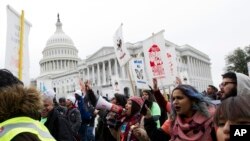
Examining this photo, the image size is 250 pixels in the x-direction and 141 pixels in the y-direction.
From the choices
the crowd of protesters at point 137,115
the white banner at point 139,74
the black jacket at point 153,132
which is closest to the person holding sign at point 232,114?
the crowd of protesters at point 137,115

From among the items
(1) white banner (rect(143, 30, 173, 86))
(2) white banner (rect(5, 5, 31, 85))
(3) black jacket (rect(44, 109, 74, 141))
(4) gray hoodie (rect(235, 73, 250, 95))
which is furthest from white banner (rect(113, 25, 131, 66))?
(4) gray hoodie (rect(235, 73, 250, 95))

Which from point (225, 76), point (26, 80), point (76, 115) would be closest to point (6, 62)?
point (26, 80)

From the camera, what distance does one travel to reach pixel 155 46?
11.4m

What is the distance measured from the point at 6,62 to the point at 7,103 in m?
4.63

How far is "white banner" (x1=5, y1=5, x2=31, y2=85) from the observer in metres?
6.29

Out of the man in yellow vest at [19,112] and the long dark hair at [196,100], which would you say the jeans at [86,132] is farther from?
→ the man in yellow vest at [19,112]

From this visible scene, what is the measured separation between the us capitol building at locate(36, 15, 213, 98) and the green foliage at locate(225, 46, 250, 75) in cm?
944

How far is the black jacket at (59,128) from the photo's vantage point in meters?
3.94

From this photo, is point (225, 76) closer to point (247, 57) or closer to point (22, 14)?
point (22, 14)

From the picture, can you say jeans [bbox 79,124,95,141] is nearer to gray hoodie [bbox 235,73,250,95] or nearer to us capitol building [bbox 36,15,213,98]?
gray hoodie [bbox 235,73,250,95]

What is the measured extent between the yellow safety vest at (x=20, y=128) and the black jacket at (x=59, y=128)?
7.43 feet

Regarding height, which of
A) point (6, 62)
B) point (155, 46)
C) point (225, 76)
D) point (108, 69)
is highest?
point (108, 69)

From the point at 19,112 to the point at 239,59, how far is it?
7199 centimetres

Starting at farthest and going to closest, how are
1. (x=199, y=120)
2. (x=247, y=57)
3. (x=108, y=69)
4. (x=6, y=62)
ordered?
(x=108, y=69)
(x=247, y=57)
(x=6, y=62)
(x=199, y=120)
